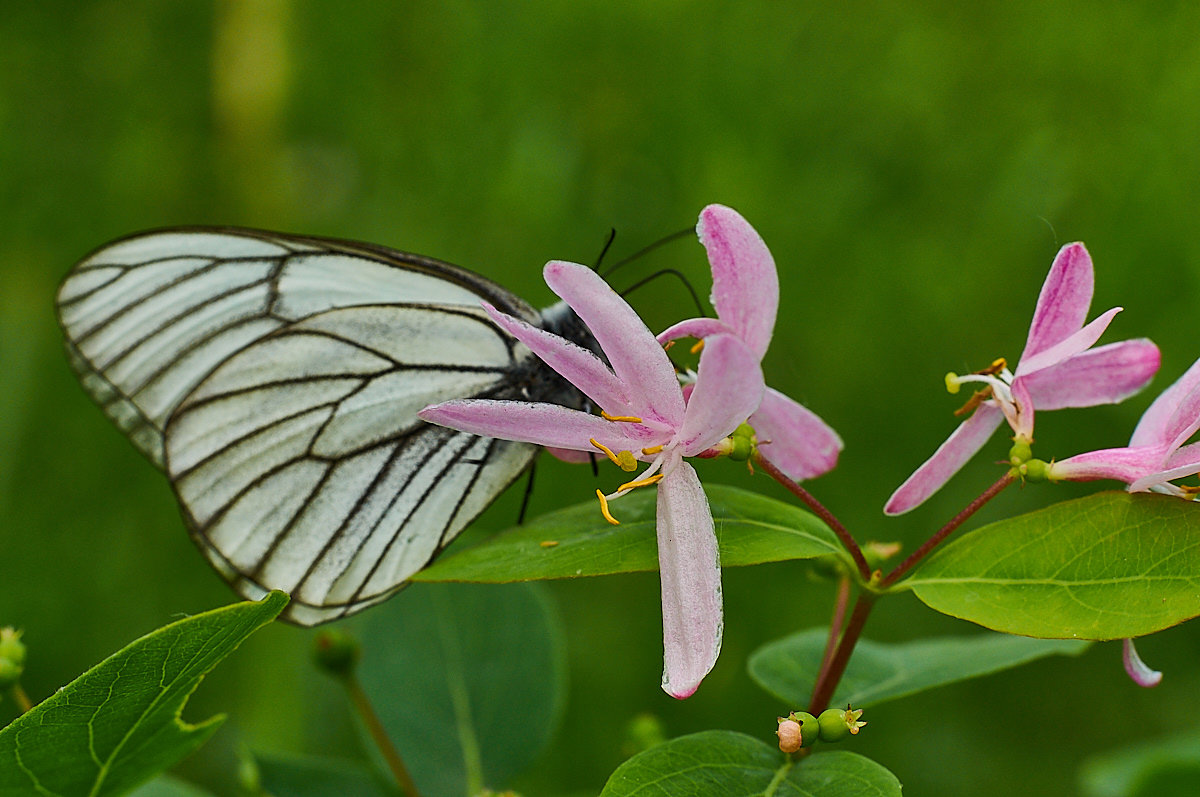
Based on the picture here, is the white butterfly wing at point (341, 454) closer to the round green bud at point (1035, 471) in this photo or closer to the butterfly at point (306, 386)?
the butterfly at point (306, 386)

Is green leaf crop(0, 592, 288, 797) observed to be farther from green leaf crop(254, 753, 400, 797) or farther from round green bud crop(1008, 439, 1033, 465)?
round green bud crop(1008, 439, 1033, 465)

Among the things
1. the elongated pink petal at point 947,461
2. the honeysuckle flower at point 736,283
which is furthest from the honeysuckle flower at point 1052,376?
the honeysuckle flower at point 736,283

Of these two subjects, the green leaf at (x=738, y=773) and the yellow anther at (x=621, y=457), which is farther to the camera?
the yellow anther at (x=621, y=457)

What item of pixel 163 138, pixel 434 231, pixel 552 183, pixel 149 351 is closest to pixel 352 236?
pixel 434 231

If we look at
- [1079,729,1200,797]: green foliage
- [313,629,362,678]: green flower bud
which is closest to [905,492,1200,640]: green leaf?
[313,629,362,678]: green flower bud

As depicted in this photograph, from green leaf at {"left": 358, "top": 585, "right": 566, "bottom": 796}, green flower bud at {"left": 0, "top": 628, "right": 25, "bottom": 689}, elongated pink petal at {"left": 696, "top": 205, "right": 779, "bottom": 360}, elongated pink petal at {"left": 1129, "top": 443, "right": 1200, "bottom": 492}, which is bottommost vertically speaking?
green leaf at {"left": 358, "top": 585, "right": 566, "bottom": 796}

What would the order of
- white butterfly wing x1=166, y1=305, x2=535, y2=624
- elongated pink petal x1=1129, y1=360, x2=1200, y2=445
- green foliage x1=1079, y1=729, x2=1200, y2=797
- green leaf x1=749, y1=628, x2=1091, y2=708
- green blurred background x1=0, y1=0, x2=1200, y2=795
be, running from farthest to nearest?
green blurred background x1=0, y1=0, x2=1200, y2=795 → green foliage x1=1079, y1=729, x2=1200, y2=797 → white butterfly wing x1=166, y1=305, x2=535, y2=624 → green leaf x1=749, y1=628, x2=1091, y2=708 → elongated pink petal x1=1129, y1=360, x2=1200, y2=445

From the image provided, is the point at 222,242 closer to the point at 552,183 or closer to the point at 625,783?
the point at 625,783
